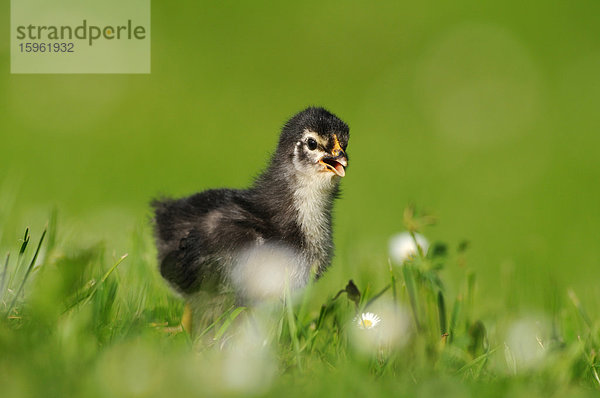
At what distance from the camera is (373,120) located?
14023 millimetres

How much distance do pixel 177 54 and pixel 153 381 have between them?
12252 millimetres

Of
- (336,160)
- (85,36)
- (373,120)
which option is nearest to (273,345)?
(336,160)

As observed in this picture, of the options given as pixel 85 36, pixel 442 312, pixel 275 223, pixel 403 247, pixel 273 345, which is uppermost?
pixel 85 36

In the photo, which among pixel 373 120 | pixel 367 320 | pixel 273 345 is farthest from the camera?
pixel 373 120

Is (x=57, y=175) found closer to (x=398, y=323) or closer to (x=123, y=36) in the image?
(x=123, y=36)

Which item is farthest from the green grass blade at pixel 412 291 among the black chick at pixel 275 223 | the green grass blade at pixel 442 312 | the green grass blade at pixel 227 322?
the green grass blade at pixel 227 322

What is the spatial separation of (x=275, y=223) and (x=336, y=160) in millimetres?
518

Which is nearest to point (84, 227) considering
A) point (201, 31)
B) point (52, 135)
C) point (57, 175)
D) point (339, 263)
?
point (339, 263)

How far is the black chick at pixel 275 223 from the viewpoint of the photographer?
423cm

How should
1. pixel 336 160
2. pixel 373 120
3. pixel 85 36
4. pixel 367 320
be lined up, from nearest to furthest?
pixel 367 320 < pixel 336 160 < pixel 85 36 < pixel 373 120

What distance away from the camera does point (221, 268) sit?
4234 millimetres

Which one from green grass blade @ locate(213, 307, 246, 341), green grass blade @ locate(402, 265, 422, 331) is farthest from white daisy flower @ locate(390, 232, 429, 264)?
green grass blade @ locate(213, 307, 246, 341)

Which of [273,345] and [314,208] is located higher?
[314,208]

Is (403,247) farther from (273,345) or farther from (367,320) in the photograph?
(273,345)
